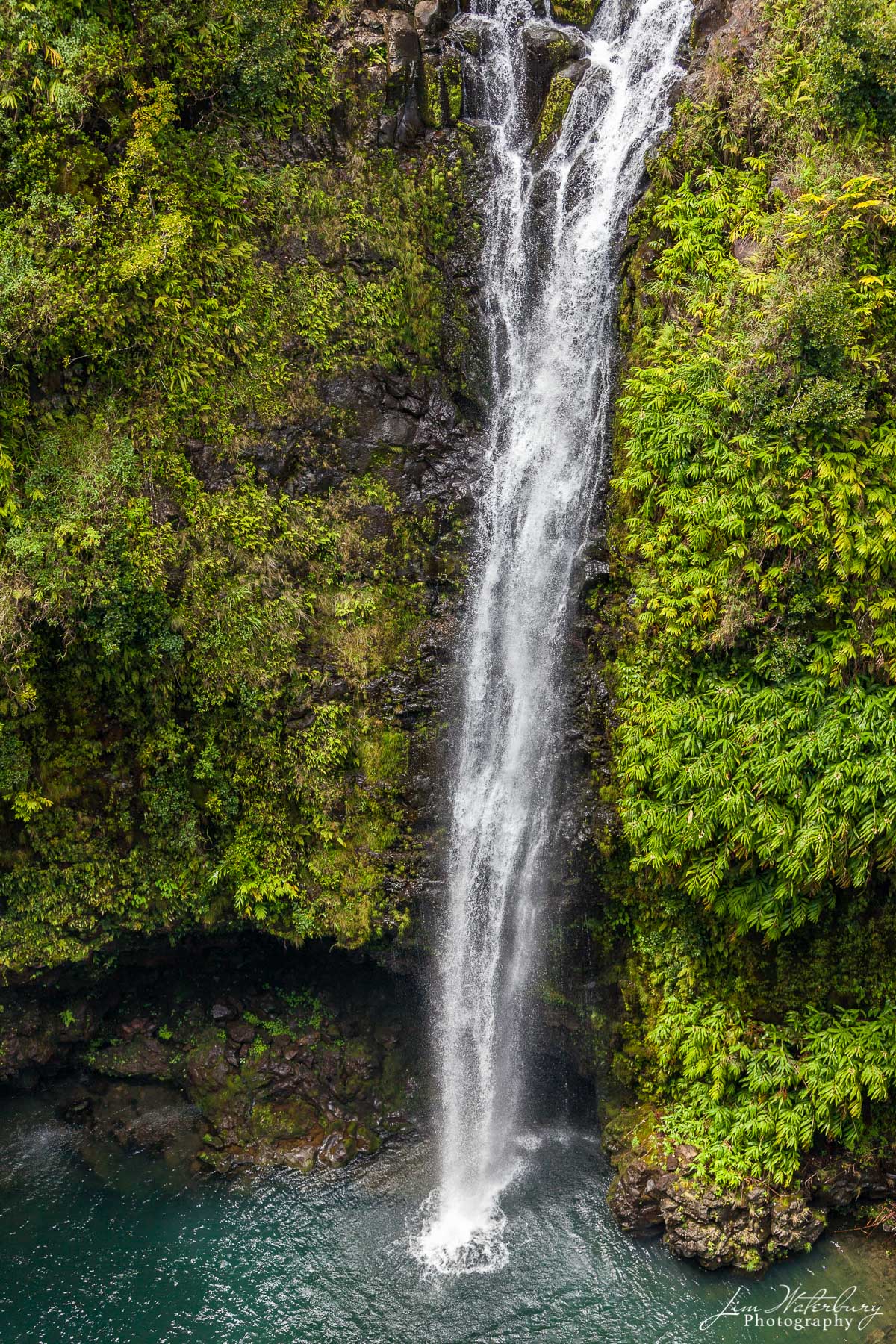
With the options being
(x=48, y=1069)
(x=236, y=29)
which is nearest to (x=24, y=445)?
(x=236, y=29)

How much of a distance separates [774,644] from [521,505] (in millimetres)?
4732

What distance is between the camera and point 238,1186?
492 inches

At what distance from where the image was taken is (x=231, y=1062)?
1327 cm

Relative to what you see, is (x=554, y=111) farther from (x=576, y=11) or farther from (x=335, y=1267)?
(x=335, y=1267)

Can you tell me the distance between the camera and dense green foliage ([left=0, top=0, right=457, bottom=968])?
11195 mm

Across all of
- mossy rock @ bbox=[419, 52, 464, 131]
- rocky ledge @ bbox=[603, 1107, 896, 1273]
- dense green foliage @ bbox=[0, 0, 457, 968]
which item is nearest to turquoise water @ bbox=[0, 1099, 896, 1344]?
rocky ledge @ bbox=[603, 1107, 896, 1273]

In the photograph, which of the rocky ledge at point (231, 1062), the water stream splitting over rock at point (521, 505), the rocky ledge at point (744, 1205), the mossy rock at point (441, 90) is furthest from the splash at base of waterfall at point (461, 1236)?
the mossy rock at point (441, 90)

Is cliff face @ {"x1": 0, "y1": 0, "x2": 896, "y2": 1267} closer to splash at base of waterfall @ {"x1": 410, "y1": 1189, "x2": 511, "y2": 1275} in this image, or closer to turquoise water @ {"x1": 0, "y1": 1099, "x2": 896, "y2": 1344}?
turquoise water @ {"x1": 0, "y1": 1099, "x2": 896, "y2": 1344}

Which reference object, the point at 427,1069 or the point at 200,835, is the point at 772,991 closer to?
the point at 427,1069

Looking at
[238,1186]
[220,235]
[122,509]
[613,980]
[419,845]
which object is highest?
[220,235]

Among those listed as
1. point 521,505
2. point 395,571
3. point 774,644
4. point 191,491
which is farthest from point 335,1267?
point 521,505

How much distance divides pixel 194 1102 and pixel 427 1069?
3.47 meters

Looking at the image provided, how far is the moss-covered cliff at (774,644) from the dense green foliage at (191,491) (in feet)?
13.0

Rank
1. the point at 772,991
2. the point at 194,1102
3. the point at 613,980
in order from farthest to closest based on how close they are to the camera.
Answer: the point at 194,1102 < the point at 613,980 < the point at 772,991
